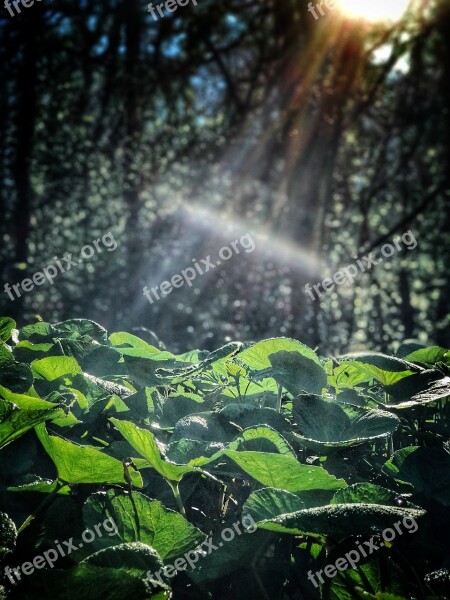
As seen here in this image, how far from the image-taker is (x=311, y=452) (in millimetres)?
1021

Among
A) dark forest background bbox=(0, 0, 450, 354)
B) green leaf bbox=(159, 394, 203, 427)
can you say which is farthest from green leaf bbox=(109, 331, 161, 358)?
dark forest background bbox=(0, 0, 450, 354)

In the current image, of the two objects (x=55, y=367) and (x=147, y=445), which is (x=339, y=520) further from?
(x=55, y=367)

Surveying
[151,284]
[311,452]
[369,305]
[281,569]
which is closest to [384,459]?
[311,452]

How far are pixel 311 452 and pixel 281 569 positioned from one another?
0.27 m

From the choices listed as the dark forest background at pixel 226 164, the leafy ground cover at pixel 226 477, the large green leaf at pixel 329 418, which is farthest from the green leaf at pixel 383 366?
the dark forest background at pixel 226 164
